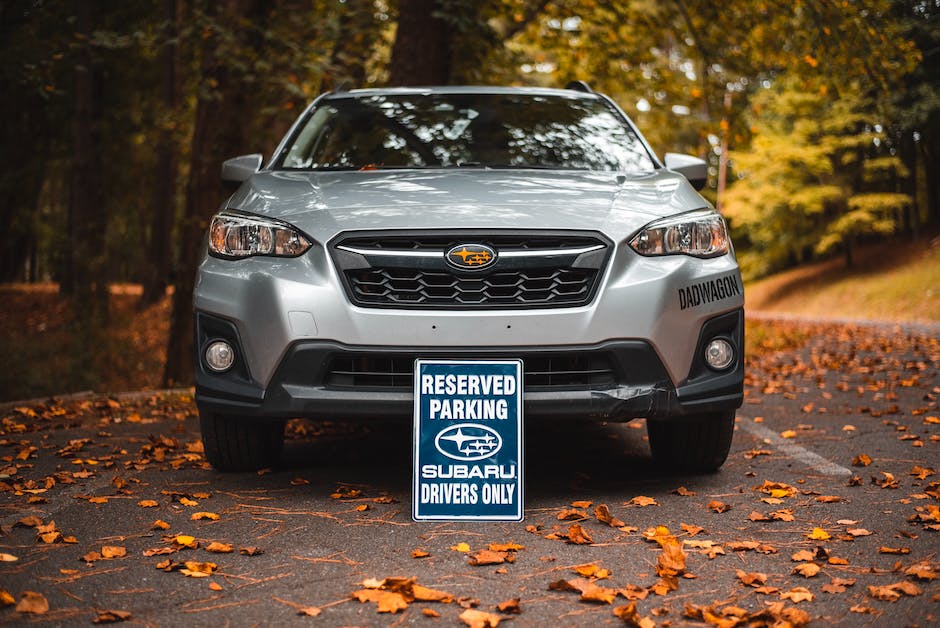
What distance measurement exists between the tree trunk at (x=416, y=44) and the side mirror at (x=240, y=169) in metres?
5.17

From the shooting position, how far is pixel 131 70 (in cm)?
1914

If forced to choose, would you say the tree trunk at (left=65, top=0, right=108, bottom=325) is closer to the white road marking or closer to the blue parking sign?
the white road marking

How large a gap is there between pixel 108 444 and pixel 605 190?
3489 millimetres

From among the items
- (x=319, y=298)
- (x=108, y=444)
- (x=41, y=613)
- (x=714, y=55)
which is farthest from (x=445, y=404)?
(x=714, y=55)

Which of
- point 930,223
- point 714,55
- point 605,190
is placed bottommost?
point 930,223

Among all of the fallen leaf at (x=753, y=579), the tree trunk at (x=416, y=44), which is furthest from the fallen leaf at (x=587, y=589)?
the tree trunk at (x=416, y=44)

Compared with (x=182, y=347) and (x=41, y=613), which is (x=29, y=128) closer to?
(x=182, y=347)

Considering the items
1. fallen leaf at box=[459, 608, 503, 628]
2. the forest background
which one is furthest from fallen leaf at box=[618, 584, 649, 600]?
the forest background

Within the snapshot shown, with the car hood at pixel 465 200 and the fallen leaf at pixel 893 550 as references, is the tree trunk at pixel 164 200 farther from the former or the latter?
the fallen leaf at pixel 893 550

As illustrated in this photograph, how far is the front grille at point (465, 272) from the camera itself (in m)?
4.04

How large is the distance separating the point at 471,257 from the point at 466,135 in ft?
5.30

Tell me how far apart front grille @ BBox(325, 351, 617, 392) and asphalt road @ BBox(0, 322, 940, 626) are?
0.55 metres

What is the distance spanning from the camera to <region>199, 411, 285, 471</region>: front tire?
4.74 meters

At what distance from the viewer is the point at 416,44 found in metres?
10.2
